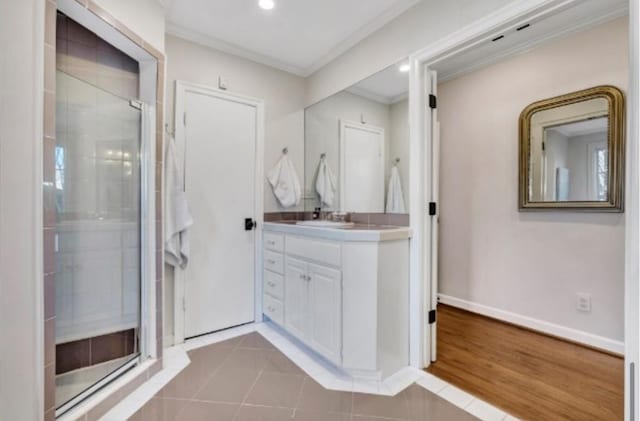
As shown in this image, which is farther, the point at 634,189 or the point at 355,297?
the point at 355,297

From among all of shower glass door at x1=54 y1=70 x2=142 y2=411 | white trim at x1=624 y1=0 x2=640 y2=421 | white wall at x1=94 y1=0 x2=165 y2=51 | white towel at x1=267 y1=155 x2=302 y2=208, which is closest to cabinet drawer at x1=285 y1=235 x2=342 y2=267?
white towel at x1=267 y1=155 x2=302 y2=208

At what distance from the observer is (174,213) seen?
84.7 inches

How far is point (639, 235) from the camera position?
2.27 ft

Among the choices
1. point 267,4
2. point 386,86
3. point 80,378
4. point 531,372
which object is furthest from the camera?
point 386,86

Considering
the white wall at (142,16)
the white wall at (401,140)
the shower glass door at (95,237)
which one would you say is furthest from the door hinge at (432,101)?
the shower glass door at (95,237)

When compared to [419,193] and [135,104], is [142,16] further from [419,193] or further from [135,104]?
[419,193]

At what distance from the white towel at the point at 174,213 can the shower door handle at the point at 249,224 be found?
1.73ft

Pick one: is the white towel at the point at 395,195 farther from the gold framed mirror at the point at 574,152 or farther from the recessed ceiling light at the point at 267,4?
the recessed ceiling light at the point at 267,4

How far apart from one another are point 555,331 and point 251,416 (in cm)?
247

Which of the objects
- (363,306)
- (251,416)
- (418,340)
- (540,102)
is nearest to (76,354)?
(251,416)

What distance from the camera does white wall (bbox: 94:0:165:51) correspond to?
5.30 ft

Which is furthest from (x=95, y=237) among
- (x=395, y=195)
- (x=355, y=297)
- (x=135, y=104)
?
(x=395, y=195)

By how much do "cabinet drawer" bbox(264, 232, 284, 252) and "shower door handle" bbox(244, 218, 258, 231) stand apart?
0.13m

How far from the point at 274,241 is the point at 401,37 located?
181 centimetres
